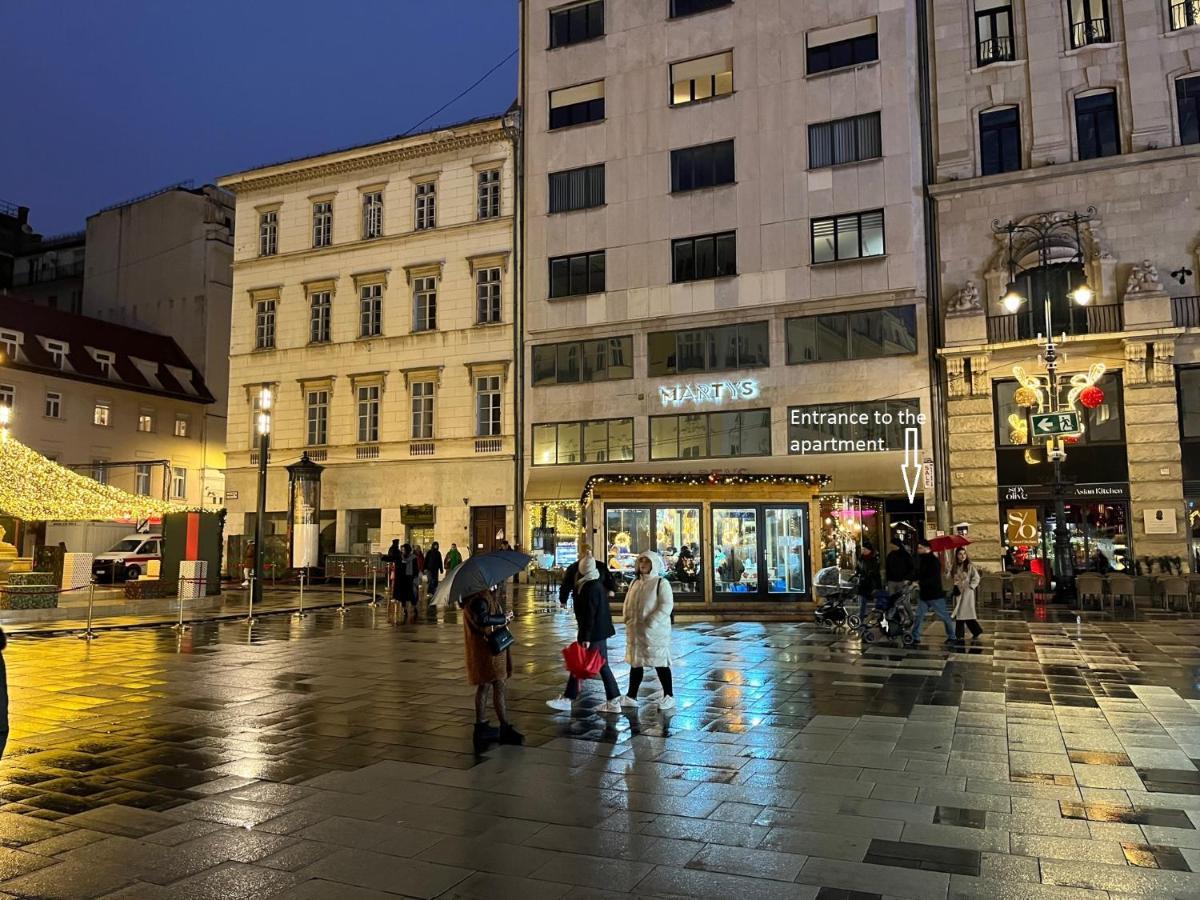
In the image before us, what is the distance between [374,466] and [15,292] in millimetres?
35926

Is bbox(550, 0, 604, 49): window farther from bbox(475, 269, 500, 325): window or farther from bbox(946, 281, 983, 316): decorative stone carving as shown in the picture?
bbox(946, 281, 983, 316): decorative stone carving

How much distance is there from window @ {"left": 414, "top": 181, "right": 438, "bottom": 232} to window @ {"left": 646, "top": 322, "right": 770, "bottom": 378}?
11.3m

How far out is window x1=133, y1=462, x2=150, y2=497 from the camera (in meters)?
43.8

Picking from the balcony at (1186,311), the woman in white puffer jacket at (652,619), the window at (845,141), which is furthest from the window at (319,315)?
the woman in white puffer jacket at (652,619)

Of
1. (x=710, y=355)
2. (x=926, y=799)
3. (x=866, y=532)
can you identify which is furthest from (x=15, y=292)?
(x=926, y=799)

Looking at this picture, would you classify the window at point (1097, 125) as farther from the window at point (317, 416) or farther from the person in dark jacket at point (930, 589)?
the window at point (317, 416)

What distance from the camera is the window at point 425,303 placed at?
1442 inches

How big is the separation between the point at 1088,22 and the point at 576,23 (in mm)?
18335

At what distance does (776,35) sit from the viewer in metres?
31.7

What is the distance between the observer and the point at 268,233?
40.5m

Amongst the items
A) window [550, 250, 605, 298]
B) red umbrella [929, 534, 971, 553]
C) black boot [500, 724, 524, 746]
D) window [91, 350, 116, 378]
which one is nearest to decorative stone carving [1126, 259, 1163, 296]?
red umbrella [929, 534, 971, 553]

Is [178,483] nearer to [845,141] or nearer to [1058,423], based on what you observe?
[845,141]

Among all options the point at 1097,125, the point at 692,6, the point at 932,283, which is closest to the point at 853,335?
the point at 932,283

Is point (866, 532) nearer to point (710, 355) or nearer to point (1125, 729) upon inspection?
point (710, 355)
